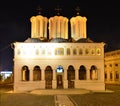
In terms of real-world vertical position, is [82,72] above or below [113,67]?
below

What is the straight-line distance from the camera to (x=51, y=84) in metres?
45.0

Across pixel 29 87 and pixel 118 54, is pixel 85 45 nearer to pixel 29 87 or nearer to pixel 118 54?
pixel 29 87

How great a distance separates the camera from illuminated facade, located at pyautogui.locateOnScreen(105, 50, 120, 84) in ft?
204

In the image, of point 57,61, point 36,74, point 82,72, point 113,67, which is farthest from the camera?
point 113,67

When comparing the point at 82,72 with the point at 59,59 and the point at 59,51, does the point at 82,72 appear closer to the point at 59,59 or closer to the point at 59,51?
the point at 59,59

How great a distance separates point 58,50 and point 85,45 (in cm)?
454

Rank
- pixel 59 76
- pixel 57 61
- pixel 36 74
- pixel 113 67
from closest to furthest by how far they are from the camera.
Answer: pixel 57 61, pixel 59 76, pixel 36 74, pixel 113 67

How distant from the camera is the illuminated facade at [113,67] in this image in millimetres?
62219

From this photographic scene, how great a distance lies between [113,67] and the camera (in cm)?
6425

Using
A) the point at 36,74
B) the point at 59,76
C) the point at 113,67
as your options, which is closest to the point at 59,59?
the point at 59,76

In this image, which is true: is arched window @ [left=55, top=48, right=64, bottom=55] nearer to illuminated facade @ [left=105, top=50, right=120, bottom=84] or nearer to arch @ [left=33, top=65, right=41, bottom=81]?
arch @ [left=33, top=65, right=41, bottom=81]

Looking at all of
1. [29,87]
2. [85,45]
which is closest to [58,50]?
[85,45]

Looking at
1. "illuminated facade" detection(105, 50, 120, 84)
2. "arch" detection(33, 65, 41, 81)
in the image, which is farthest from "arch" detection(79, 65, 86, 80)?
"illuminated facade" detection(105, 50, 120, 84)

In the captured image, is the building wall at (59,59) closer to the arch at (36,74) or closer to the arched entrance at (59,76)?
the arched entrance at (59,76)
